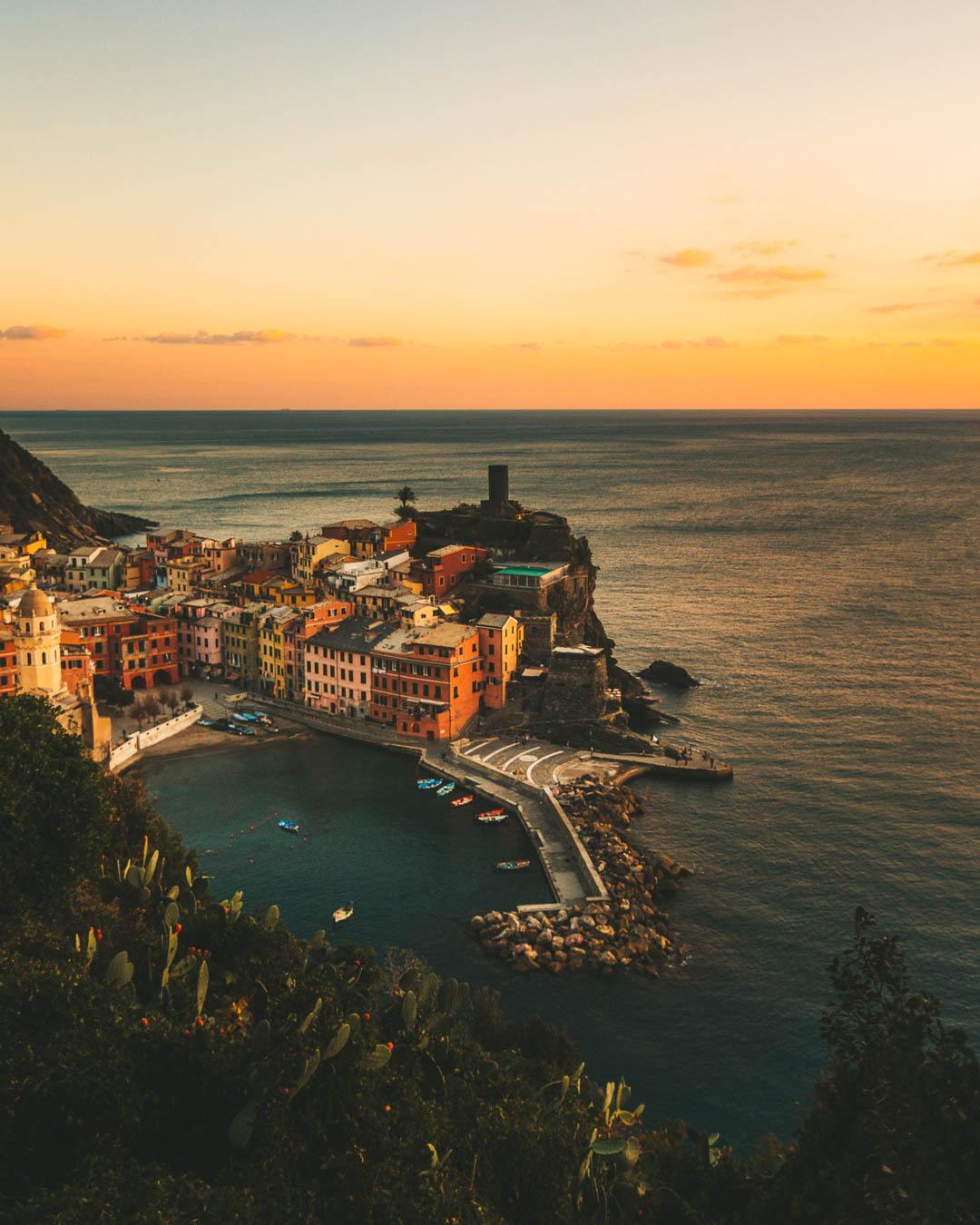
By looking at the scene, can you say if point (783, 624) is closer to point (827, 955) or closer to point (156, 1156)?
point (827, 955)

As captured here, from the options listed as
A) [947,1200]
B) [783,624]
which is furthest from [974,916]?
[783,624]

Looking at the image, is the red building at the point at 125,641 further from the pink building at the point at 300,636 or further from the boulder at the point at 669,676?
the boulder at the point at 669,676

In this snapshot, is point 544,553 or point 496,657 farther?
point 544,553

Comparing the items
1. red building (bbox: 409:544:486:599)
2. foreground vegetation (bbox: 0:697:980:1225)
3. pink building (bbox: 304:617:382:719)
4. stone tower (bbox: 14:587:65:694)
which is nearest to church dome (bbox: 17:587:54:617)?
stone tower (bbox: 14:587:65:694)

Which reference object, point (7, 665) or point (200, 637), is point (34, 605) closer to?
point (7, 665)

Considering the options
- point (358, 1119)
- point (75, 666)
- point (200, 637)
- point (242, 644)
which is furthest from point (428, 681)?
point (358, 1119)

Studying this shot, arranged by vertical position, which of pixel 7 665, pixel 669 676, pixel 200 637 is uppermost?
pixel 7 665

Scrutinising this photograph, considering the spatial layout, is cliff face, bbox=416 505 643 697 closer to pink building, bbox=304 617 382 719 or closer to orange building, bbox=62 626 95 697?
pink building, bbox=304 617 382 719
